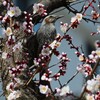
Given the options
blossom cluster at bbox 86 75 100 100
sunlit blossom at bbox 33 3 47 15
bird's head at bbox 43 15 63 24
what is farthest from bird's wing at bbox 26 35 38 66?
blossom cluster at bbox 86 75 100 100

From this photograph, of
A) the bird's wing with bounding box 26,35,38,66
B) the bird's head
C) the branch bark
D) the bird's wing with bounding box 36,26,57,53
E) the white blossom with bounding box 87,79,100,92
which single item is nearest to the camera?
the white blossom with bounding box 87,79,100,92

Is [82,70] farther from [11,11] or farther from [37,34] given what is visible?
[37,34]

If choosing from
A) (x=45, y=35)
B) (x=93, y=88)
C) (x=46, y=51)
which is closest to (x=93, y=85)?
(x=93, y=88)

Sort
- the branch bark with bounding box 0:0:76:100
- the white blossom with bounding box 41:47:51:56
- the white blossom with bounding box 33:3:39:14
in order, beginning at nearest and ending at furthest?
the white blossom with bounding box 41:47:51:56
the branch bark with bounding box 0:0:76:100
the white blossom with bounding box 33:3:39:14

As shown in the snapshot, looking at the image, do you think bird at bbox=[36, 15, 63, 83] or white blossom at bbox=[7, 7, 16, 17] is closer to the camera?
white blossom at bbox=[7, 7, 16, 17]

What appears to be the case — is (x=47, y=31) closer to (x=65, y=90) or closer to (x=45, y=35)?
(x=45, y=35)

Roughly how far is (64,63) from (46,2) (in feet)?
2.13

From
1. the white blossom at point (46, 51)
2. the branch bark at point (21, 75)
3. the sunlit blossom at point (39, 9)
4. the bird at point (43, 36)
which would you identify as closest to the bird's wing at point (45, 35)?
the bird at point (43, 36)

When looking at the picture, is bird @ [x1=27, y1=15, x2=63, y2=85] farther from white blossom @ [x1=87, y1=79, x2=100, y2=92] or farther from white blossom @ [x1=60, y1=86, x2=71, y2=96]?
white blossom @ [x1=87, y1=79, x2=100, y2=92]

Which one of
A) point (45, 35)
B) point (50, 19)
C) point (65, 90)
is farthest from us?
point (50, 19)

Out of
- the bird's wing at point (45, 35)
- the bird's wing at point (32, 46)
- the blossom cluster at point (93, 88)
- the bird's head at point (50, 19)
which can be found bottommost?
the blossom cluster at point (93, 88)

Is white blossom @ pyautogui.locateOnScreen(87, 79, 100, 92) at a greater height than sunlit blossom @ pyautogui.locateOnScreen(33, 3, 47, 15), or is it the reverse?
sunlit blossom @ pyautogui.locateOnScreen(33, 3, 47, 15)

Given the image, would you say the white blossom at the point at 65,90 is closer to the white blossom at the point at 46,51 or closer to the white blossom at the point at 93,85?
the white blossom at the point at 93,85

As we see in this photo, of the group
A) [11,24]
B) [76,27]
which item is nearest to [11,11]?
[11,24]
